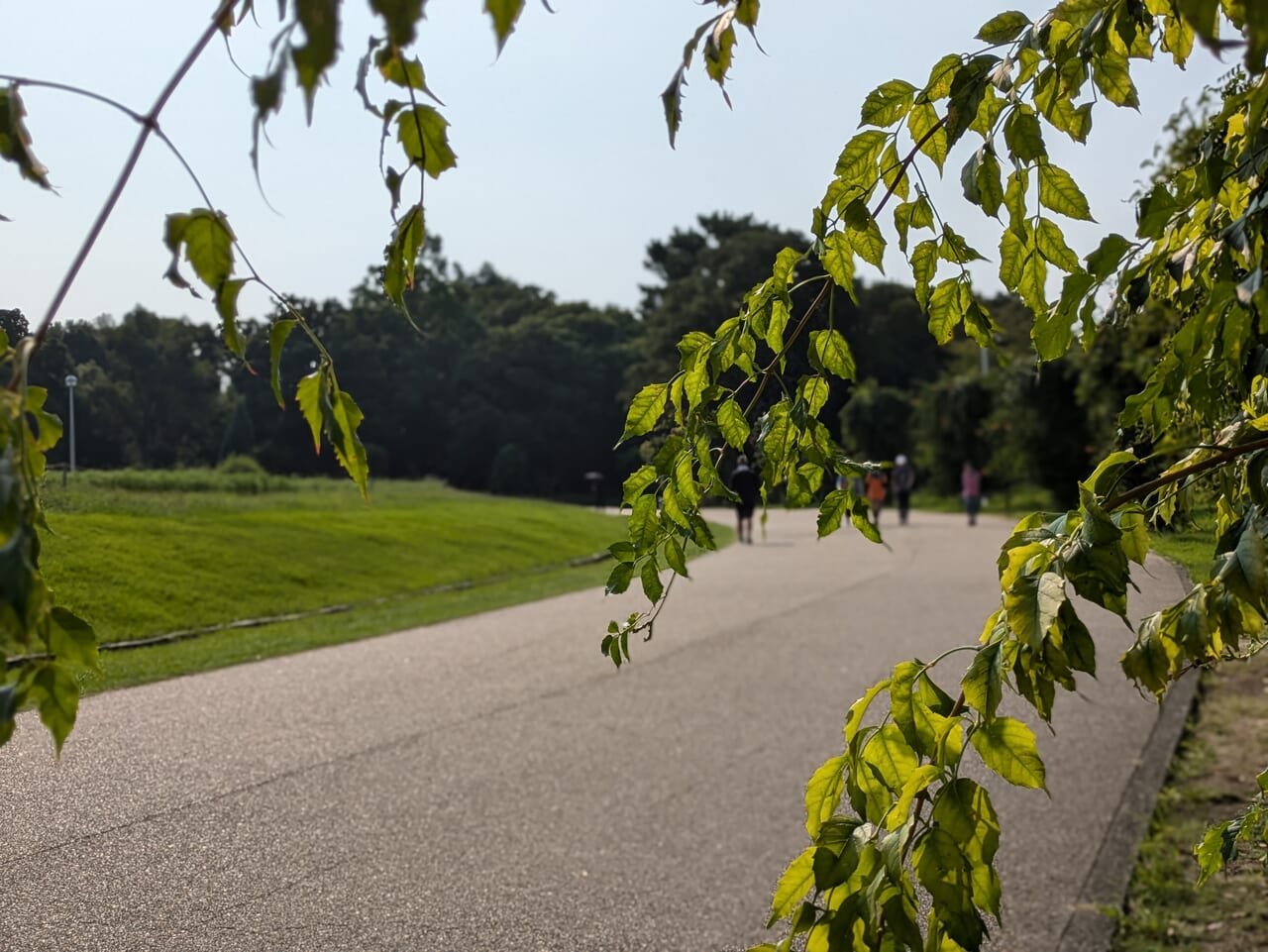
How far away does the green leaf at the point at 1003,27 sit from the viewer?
1.77m

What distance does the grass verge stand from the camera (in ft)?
15.2

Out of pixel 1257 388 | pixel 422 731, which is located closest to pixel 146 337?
pixel 1257 388

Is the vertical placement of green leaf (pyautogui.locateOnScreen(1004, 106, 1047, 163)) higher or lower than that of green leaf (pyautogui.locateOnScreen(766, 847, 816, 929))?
higher

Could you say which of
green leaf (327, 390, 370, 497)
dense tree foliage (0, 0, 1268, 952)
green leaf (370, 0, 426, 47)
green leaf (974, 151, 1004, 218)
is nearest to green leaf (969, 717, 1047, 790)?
dense tree foliage (0, 0, 1268, 952)

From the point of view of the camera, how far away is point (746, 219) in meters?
7.20

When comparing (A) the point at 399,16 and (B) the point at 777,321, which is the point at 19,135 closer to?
(A) the point at 399,16

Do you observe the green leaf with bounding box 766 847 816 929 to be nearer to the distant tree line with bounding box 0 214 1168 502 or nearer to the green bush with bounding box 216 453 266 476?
the distant tree line with bounding box 0 214 1168 502

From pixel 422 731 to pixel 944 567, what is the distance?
11.0 meters

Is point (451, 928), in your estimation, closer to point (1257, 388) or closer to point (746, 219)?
point (1257, 388)

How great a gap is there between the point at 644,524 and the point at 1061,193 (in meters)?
0.87

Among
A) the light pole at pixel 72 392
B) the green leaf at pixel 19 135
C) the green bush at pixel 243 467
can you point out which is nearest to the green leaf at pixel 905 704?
the green leaf at pixel 19 135

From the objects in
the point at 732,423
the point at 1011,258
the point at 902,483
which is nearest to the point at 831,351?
the point at 732,423

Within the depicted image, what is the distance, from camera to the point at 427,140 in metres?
1.30

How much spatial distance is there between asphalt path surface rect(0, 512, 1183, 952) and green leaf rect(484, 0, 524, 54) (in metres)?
1.81
